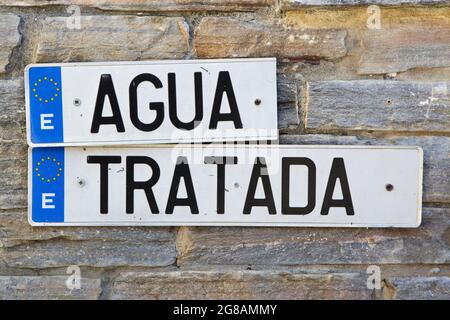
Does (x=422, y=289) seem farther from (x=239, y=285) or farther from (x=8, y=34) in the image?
(x=8, y=34)

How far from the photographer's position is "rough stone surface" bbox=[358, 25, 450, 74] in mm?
1896

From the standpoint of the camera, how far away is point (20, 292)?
196 centimetres

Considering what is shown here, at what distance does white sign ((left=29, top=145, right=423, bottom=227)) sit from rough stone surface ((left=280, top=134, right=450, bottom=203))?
0.03m

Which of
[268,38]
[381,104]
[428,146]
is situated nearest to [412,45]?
[381,104]

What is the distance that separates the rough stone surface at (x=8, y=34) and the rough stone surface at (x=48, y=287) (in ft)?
2.14

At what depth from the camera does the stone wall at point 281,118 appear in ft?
6.23

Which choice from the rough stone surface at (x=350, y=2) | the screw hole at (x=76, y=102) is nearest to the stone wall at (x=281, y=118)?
the rough stone surface at (x=350, y=2)

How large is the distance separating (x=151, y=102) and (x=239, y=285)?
59 cm

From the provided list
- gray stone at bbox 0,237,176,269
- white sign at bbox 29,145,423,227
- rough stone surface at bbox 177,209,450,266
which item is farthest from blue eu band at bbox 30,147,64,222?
rough stone surface at bbox 177,209,450,266

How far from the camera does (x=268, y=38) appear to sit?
1.90 meters

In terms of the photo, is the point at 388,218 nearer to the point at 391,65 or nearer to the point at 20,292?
the point at 391,65
